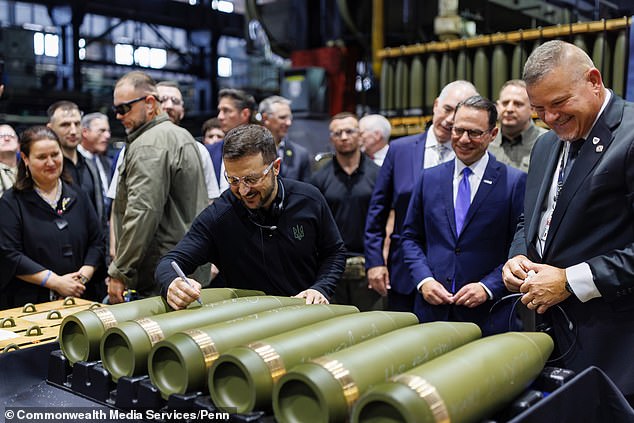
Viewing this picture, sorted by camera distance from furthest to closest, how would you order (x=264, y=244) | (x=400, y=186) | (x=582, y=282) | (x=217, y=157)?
(x=217, y=157) < (x=400, y=186) < (x=264, y=244) < (x=582, y=282)

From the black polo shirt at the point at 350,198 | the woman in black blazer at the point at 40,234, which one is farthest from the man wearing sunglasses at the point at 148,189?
the black polo shirt at the point at 350,198

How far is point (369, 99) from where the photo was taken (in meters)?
8.90

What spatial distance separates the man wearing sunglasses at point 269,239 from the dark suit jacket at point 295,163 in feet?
6.61

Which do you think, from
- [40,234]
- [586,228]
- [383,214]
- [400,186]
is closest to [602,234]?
[586,228]

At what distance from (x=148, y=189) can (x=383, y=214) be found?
1186 mm

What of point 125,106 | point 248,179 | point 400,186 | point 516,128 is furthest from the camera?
point 516,128

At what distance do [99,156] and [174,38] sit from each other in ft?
39.9

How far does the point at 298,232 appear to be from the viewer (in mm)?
2359

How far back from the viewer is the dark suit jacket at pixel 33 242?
10.6ft

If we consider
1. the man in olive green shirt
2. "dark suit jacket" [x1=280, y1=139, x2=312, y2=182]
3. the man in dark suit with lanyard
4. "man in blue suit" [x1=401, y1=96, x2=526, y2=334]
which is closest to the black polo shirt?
"dark suit jacket" [x1=280, y1=139, x2=312, y2=182]

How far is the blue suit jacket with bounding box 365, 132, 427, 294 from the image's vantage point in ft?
10.9

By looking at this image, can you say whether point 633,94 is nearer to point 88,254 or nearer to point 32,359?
point 32,359

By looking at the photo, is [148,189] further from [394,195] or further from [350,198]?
[350,198]

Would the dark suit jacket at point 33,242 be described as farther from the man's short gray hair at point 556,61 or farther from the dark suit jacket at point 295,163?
→ the man's short gray hair at point 556,61
